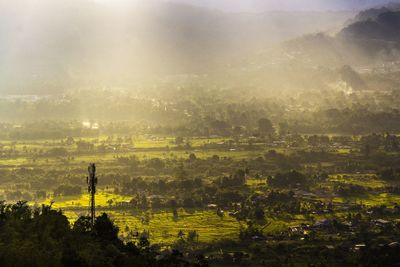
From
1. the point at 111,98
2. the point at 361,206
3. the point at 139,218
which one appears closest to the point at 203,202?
the point at 139,218

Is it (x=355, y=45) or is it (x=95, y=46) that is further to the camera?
(x=355, y=45)

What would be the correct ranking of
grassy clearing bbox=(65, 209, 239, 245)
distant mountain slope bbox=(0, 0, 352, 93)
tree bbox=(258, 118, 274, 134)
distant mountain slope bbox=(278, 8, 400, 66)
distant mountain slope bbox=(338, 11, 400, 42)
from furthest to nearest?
distant mountain slope bbox=(338, 11, 400, 42)
distant mountain slope bbox=(278, 8, 400, 66)
distant mountain slope bbox=(0, 0, 352, 93)
tree bbox=(258, 118, 274, 134)
grassy clearing bbox=(65, 209, 239, 245)

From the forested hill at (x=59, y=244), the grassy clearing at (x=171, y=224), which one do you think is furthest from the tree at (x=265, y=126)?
the forested hill at (x=59, y=244)

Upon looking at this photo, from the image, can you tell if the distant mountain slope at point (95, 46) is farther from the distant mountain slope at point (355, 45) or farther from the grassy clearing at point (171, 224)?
the grassy clearing at point (171, 224)

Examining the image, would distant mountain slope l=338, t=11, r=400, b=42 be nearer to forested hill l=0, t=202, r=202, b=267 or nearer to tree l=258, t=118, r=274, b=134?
tree l=258, t=118, r=274, b=134

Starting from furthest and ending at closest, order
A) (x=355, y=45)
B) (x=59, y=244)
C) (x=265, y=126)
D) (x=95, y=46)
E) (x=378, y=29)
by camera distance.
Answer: (x=378, y=29), (x=355, y=45), (x=95, y=46), (x=265, y=126), (x=59, y=244)

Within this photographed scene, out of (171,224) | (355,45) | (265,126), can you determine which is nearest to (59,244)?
(171,224)

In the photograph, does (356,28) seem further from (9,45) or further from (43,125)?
(43,125)

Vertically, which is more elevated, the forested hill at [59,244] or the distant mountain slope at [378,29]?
the distant mountain slope at [378,29]

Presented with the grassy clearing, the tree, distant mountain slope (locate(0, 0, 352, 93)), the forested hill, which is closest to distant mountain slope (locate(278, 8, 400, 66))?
distant mountain slope (locate(0, 0, 352, 93))

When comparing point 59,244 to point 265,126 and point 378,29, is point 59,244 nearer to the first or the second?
point 265,126

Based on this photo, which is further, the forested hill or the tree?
the tree
